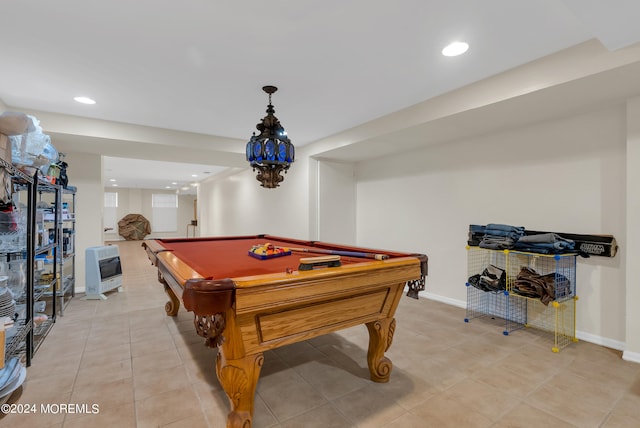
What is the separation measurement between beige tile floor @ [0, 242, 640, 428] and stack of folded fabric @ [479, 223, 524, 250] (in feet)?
2.81

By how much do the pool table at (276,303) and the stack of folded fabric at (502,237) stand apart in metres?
1.42

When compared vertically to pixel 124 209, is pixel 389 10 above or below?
above

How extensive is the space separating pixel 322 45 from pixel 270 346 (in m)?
2.03

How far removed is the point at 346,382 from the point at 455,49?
2.51 meters

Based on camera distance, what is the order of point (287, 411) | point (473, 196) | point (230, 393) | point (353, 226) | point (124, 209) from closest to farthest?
point (230, 393) → point (287, 411) → point (473, 196) → point (353, 226) → point (124, 209)

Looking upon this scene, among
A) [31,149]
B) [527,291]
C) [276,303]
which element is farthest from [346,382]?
[31,149]

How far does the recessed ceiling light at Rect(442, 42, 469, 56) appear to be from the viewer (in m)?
2.12

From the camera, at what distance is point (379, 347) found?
2016 millimetres

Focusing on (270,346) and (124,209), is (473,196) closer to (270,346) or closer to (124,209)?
(270,346)

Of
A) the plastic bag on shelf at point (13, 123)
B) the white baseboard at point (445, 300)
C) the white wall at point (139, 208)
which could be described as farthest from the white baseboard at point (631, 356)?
the white wall at point (139, 208)

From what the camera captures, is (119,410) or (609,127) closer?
(119,410)

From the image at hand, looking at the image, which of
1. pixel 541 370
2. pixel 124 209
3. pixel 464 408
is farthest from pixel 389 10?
pixel 124 209

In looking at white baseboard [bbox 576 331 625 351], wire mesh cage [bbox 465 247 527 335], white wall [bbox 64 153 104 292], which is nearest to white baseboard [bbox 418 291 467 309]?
wire mesh cage [bbox 465 247 527 335]

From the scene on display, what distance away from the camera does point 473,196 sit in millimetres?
3652
